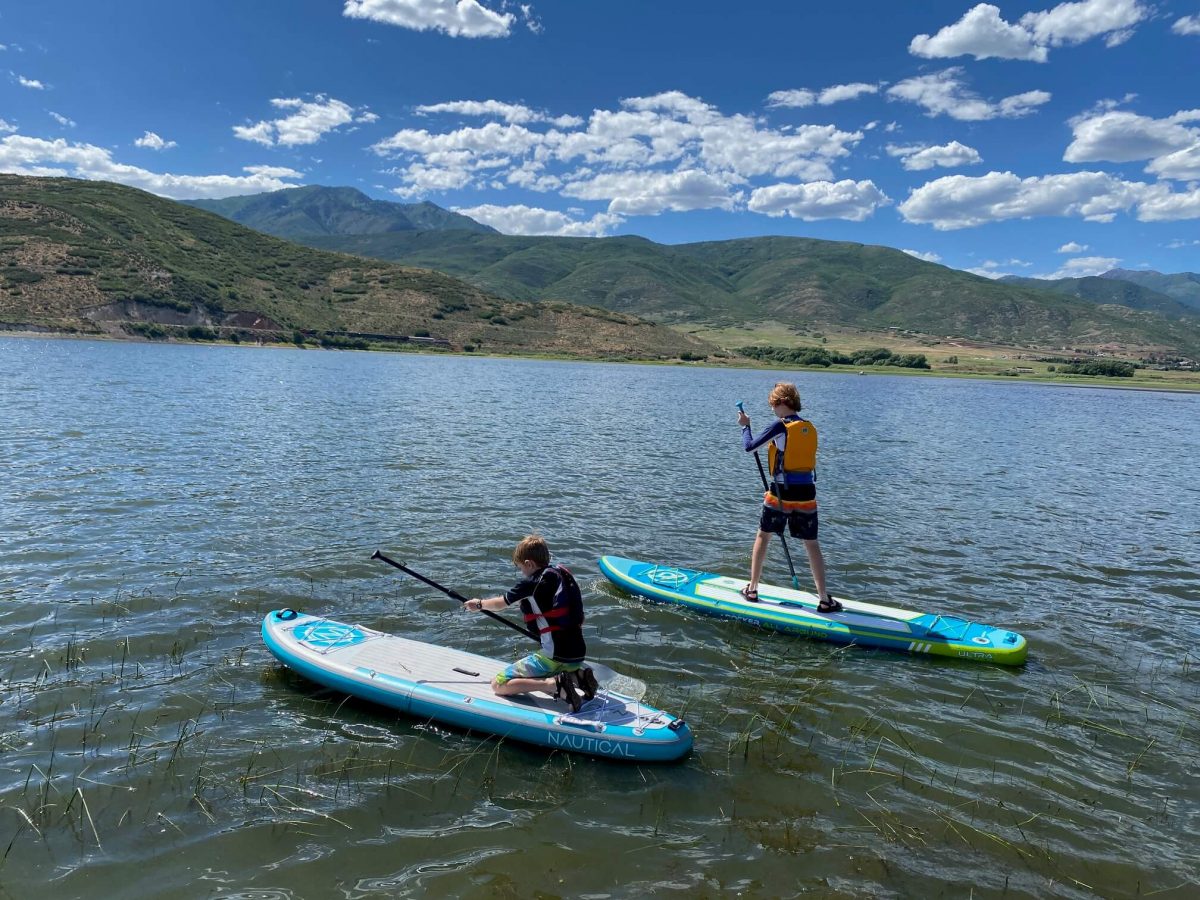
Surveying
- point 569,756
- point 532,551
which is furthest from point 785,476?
point 569,756

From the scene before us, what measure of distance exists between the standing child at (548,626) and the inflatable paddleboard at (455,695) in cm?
18

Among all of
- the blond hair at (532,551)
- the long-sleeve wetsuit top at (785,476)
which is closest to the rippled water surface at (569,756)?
the blond hair at (532,551)

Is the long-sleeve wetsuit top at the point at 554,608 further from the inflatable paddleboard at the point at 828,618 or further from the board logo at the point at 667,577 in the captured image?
the board logo at the point at 667,577

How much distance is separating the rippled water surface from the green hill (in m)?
105

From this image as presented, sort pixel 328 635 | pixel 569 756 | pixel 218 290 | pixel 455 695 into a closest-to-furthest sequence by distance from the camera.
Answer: pixel 569 756
pixel 455 695
pixel 328 635
pixel 218 290

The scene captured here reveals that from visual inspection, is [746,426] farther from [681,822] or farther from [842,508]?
[842,508]

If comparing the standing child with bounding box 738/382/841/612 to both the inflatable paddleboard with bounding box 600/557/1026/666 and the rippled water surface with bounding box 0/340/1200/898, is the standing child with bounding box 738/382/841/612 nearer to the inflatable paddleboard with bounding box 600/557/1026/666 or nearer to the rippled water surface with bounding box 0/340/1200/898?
the inflatable paddleboard with bounding box 600/557/1026/666

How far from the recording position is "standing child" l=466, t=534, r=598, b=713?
7879 mm

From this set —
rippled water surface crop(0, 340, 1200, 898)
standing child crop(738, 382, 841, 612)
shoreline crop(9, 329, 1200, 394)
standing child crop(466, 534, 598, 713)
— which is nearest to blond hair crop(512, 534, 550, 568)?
standing child crop(466, 534, 598, 713)

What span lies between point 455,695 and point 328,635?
234cm

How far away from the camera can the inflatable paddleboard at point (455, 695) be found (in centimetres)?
764

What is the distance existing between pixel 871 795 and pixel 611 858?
2.84m

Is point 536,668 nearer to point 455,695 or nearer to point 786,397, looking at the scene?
point 455,695

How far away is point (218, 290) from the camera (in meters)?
127
